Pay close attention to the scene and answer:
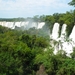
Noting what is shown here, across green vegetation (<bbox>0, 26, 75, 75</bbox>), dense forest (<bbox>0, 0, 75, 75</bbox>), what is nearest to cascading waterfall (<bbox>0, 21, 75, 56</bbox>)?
dense forest (<bbox>0, 0, 75, 75</bbox>)

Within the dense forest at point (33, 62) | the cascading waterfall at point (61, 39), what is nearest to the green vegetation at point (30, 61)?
the dense forest at point (33, 62)

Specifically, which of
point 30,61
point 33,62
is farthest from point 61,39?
point 33,62

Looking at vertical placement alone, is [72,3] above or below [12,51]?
above

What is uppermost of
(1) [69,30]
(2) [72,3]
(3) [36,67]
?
(2) [72,3]

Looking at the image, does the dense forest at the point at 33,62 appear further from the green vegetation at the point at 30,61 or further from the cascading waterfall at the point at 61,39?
the cascading waterfall at the point at 61,39

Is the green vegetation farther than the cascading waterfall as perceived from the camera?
No

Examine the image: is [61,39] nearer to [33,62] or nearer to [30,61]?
[30,61]

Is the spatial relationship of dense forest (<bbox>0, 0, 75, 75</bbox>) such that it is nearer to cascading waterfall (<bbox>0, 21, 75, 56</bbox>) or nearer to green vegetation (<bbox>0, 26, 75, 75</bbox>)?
green vegetation (<bbox>0, 26, 75, 75</bbox>)

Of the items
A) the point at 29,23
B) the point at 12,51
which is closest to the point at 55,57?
the point at 12,51

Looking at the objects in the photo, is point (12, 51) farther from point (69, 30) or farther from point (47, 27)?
point (47, 27)

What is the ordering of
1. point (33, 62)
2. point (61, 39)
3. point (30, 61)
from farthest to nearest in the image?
point (61, 39) < point (30, 61) < point (33, 62)

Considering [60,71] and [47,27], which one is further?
[47,27]
